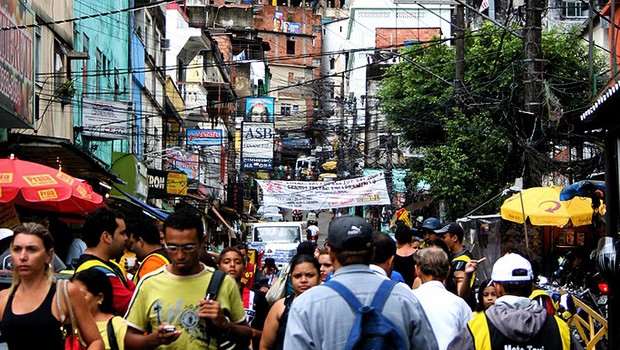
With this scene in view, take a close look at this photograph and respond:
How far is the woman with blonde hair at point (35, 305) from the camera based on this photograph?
20.3 ft

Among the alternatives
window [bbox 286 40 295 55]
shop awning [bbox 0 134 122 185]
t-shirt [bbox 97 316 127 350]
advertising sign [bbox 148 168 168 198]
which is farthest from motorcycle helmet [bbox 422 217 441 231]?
window [bbox 286 40 295 55]

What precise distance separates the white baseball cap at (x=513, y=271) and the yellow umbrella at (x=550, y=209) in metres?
10.9

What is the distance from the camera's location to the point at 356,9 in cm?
8694

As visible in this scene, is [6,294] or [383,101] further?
[383,101]

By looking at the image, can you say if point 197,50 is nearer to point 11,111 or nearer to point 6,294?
point 11,111

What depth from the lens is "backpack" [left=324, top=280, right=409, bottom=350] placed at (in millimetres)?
4758

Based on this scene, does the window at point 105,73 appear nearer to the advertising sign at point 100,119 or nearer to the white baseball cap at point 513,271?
the advertising sign at point 100,119

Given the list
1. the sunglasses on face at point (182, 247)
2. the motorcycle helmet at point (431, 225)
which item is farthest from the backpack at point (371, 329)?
the motorcycle helmet at point (431, 225)

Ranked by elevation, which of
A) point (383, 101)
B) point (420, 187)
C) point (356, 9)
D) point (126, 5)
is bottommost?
point (420, 187)

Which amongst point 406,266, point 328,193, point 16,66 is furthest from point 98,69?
point 406,266

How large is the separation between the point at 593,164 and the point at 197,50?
37.5m

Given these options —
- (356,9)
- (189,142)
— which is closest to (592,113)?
(189,142)

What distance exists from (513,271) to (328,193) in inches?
1363

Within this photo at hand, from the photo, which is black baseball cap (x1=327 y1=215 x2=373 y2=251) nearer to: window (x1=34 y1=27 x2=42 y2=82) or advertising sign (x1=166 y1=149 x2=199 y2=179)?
window (x1=34 y1=27 x2=42 y2=82)
